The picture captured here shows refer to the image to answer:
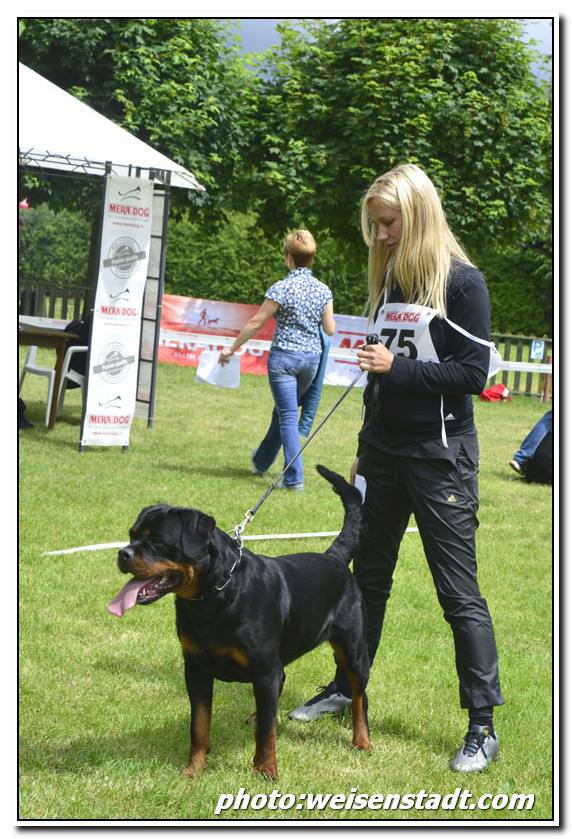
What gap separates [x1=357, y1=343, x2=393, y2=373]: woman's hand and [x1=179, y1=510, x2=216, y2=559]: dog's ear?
2.94 ft

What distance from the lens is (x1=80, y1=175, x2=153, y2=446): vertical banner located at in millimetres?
10367

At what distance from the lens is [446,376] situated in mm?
3783

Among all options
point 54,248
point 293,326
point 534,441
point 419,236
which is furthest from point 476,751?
point 54,248

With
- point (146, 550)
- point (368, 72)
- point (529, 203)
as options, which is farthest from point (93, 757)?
point (529, 203)

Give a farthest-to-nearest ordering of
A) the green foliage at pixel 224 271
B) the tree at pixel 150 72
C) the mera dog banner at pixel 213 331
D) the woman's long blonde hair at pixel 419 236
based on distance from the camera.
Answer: the green foliage at pixel 224 271, the mera dog banner at pixel 213 331, the tree at pixel 150 72, the woman's long blonde hair at pixel 419 236

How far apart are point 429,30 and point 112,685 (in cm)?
1804

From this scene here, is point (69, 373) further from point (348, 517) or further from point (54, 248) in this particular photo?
point (54, 248)

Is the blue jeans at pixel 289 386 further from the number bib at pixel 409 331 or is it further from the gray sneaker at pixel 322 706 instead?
the number bib at pixel 409 331

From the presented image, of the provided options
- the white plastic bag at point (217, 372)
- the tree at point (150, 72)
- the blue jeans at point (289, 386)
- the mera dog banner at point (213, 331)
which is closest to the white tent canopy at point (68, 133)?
the white plastic bag at point (217, 372)

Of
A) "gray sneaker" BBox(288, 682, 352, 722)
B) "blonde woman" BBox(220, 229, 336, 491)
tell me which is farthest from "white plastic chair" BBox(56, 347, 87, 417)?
"gray sneaker" BBox(288, 682, 352, 722)

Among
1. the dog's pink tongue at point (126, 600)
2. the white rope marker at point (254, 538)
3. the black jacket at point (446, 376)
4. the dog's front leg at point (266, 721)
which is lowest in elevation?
the white rope marker at point (254, 538)

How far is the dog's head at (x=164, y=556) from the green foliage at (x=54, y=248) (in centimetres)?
2086

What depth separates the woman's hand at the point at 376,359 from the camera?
12.6 ft
